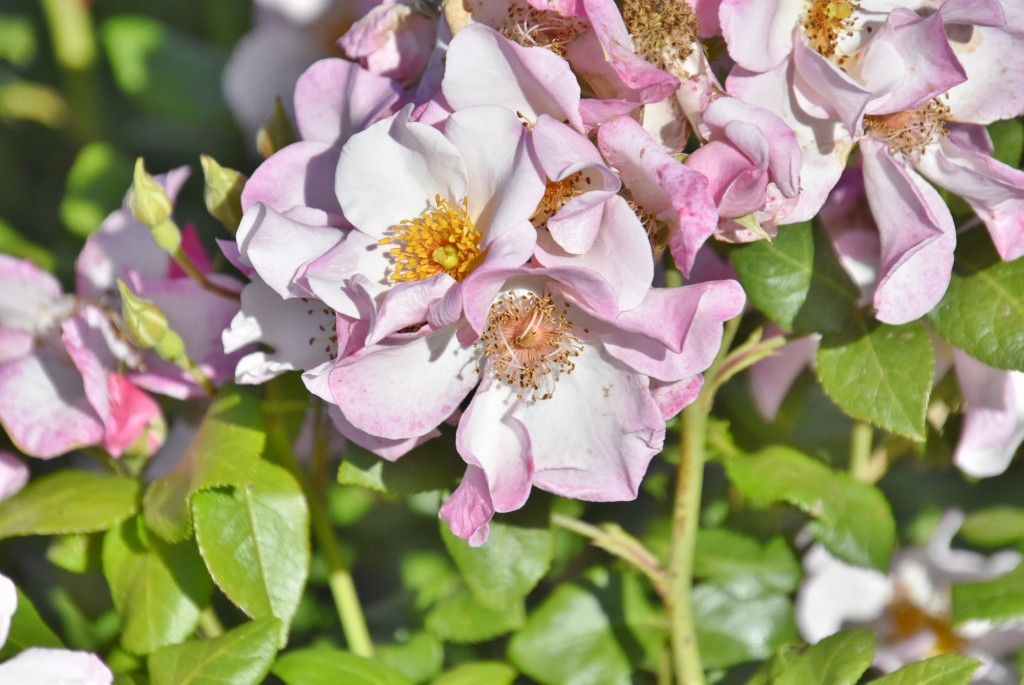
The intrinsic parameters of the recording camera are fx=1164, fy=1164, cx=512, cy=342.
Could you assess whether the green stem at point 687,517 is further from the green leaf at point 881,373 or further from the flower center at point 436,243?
the flower center at point 436,243

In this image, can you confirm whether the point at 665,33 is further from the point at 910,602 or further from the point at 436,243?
the point at 910,602

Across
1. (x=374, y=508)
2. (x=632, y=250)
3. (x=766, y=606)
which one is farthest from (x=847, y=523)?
(x=374, y=508)

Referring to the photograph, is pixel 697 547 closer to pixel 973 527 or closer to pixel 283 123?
pixel 973 527

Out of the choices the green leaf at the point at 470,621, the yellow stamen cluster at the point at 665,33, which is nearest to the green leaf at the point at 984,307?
the yellow stamen cluster at the point at 665,33

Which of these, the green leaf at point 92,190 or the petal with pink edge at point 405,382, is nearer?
the petal with pink edge at point 405,382

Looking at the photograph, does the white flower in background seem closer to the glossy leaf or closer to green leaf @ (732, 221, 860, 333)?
the glossy leaf

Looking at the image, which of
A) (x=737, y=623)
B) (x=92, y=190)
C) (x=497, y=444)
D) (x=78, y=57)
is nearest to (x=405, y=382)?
(x=497, y=444)
